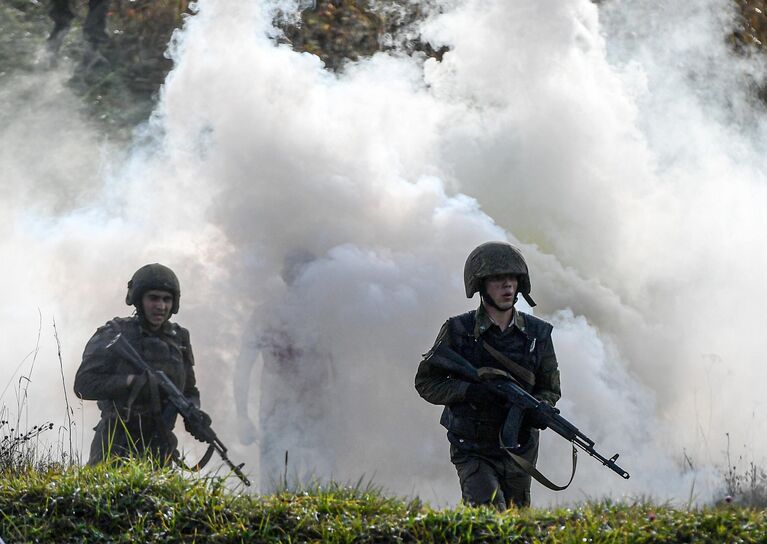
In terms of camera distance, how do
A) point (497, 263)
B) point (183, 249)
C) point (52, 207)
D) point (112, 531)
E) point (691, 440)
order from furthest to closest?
point (52, 207) < point (183, 249) < point (691, 440) < point (497, 263) < point (112, 531)

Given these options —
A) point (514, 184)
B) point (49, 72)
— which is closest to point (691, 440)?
point (514, 184)

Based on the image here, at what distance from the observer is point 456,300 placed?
14.3 meters

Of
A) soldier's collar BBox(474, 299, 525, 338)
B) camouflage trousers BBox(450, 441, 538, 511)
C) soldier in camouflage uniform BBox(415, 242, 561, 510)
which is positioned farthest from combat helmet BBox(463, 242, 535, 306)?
camouflage trousers BBox(450, 441, 538, 511)

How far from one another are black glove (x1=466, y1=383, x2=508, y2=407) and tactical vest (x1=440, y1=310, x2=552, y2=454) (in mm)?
28

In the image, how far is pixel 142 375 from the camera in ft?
28.0

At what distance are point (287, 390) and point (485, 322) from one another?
650 cm

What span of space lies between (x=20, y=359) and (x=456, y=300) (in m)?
5.44

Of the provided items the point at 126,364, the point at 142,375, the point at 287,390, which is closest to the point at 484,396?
the point at 142,375

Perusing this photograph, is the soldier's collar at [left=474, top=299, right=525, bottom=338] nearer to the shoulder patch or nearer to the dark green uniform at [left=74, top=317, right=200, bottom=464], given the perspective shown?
the shoulder patch

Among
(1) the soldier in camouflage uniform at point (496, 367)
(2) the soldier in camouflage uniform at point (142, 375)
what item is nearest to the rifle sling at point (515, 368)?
(1) the soldier in camouflage uniform at point (496, 367)

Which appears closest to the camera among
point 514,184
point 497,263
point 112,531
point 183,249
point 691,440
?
point 112,531

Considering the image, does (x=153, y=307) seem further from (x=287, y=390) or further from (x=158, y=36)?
(x=158, y=36)

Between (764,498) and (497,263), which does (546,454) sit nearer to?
(764,498)

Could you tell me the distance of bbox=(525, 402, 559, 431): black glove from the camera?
703cm
